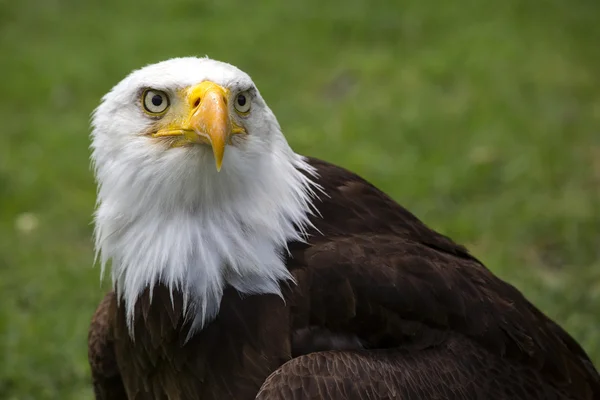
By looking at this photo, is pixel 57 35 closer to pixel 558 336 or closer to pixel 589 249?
pixel 589 249

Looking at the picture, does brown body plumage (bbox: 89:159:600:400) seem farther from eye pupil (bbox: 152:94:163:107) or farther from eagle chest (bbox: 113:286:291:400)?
eye pupil (bbox: 152:94:163:107)

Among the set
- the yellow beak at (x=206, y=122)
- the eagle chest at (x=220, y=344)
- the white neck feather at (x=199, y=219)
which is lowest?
the eagle chest at (x=220, y=344)

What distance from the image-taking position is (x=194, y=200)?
3719mm

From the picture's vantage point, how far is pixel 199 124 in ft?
11.4

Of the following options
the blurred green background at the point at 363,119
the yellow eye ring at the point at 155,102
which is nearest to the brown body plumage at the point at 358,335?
the yellow eye ring at the point at 155,102

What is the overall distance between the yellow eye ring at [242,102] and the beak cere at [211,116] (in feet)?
0.41

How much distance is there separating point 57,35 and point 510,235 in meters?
6.19

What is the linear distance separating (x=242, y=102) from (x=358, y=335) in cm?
103

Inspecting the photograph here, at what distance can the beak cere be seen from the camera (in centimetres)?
341

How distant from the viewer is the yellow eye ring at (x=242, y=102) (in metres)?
3.72

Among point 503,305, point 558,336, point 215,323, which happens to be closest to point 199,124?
point 215,323

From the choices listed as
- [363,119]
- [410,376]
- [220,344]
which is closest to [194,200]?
[220,344]

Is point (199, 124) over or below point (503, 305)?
over

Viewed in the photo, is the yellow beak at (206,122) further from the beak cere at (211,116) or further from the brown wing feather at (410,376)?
the brown wing feather at (410,376)
